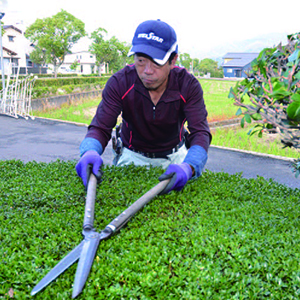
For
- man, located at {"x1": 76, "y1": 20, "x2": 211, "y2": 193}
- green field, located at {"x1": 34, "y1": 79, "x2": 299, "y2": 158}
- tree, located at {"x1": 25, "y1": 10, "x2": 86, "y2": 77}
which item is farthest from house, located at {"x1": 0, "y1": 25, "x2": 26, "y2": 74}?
man, located at {"x1": 76, "y1": 20, "x2": 211, "y2": 193}

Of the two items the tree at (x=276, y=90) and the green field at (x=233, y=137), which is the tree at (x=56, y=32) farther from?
the tree at (x=276, y=90)

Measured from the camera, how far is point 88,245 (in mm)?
2422

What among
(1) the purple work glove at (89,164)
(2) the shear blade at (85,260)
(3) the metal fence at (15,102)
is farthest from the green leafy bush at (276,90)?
(3) the metal fence at (15,102)

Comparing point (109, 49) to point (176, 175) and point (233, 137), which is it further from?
point (176, 175)

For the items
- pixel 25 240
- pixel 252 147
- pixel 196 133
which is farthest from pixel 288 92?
pixel 252 147

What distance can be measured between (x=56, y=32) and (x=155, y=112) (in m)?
50.1

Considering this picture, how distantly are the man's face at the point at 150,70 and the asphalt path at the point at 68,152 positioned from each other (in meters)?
3.47

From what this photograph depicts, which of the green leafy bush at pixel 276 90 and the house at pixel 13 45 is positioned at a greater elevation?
the house at pixel 13 45

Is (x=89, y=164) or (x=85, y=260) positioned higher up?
(x=89, y=164)

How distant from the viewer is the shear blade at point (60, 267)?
2064 mm

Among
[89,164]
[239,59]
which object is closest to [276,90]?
[89,164]

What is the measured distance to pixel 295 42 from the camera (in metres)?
3.24

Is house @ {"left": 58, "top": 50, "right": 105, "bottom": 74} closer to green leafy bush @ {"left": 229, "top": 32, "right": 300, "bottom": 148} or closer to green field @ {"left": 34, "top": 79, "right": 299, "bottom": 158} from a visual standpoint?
green field @ {"left": 34, "top": 79, "right": 299, "bottom": 158}

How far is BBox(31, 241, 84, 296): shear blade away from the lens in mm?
2064
